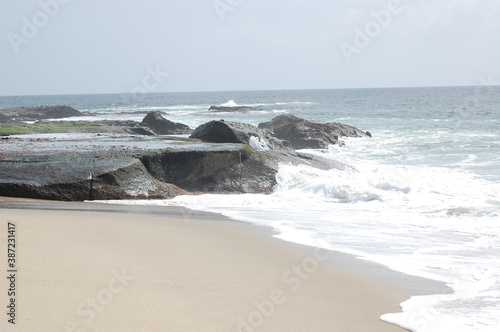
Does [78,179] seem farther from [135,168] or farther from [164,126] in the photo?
[164,126]

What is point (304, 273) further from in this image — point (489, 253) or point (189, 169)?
point (189, 169)

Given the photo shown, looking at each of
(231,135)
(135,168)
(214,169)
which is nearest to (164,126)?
(231,135)

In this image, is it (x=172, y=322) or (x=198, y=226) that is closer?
(x=172, y=322)

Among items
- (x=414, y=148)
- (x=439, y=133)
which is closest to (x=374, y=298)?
(x=414, y=148)

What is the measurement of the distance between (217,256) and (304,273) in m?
1.02

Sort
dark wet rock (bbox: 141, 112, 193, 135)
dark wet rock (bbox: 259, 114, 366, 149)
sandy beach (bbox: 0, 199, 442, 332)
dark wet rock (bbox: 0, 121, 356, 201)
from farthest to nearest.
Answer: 1. dark wet rock (bbox: 141, 112, 193, 135)
2. dark wet rock (bbox: 259, 114, 366, 149)
3. dark wet rock (bbox: 0, 121, 356, 201)
4. sandy beach (bbox: 0, 199, 442, 332)

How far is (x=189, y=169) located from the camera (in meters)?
10.8

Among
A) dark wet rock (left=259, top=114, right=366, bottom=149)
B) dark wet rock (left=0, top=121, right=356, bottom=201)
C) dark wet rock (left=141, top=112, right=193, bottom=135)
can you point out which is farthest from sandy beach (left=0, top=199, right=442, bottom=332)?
dark wet rock (left=141, top=112, right=193, bottom=135)

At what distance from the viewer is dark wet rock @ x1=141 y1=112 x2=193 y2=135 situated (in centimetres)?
2595

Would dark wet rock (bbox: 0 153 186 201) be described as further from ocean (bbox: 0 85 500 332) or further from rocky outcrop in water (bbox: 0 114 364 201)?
ocean (bbox: 0 85 500 332)

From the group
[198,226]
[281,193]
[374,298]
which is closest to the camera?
[374,298]

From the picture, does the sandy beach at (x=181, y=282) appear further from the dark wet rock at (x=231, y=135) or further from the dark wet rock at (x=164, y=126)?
the dark wet rock at (x=164, y=126)

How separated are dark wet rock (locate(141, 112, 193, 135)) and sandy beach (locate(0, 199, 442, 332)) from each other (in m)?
18.6

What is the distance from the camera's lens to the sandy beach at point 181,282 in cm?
404
